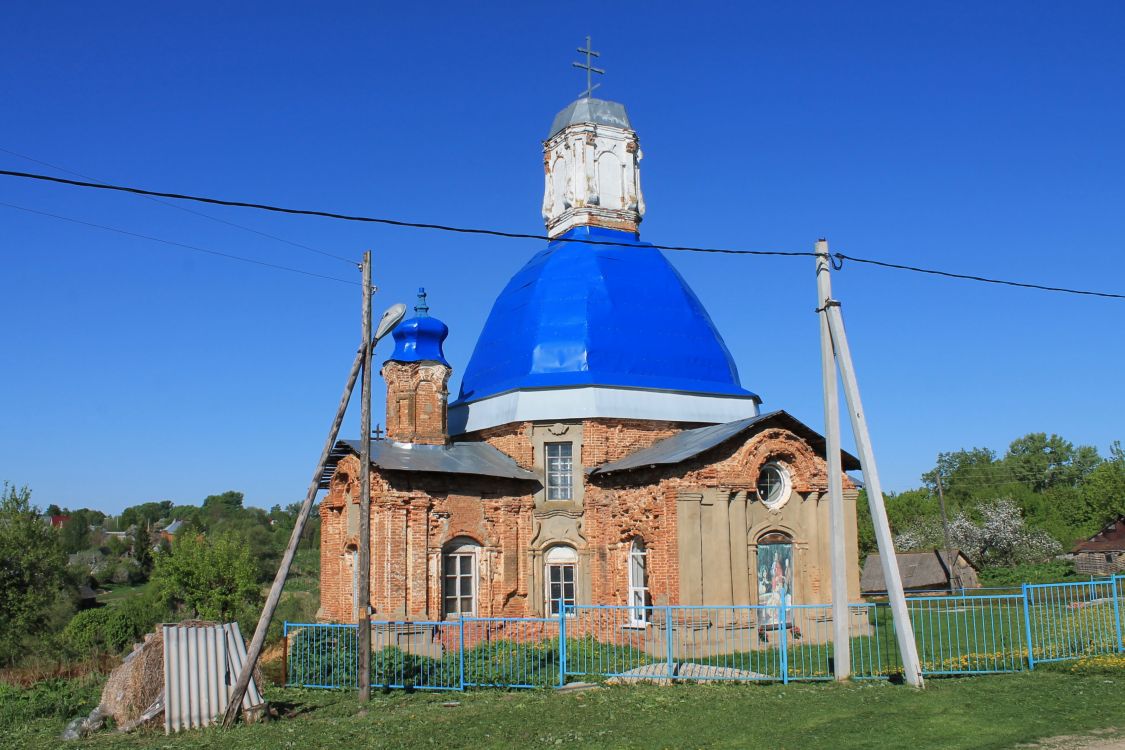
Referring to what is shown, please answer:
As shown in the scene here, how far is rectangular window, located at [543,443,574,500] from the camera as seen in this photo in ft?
76.8

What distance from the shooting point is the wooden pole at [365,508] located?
14961 millimetres

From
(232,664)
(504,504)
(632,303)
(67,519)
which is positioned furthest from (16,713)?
(67,519)

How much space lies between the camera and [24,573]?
37625mm

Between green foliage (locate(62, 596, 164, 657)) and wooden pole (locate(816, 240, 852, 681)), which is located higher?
wooden pole (locate(816, 240, 852, 681))

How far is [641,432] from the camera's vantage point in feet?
76.8

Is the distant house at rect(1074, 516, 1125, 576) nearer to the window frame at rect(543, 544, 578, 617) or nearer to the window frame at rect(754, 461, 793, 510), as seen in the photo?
the window frame at rect(754, 461, 793, 510)

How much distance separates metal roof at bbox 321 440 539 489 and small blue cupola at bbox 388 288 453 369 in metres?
2.08

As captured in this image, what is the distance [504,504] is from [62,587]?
28181 mm

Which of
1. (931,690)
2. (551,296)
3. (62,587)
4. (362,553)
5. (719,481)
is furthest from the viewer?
(62,587)

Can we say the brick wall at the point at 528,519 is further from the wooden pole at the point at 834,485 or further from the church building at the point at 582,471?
the wooden pole at the point at 834,485

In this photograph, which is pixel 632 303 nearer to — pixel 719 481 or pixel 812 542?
pixel 719 481

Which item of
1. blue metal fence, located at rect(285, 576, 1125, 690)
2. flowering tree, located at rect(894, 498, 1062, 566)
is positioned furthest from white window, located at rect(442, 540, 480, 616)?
flowering tree, located at rect(894, 498, 1062, 566)

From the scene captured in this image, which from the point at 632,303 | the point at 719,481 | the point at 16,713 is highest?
the point at 632,303

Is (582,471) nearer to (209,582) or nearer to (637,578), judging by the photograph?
(637,578)
